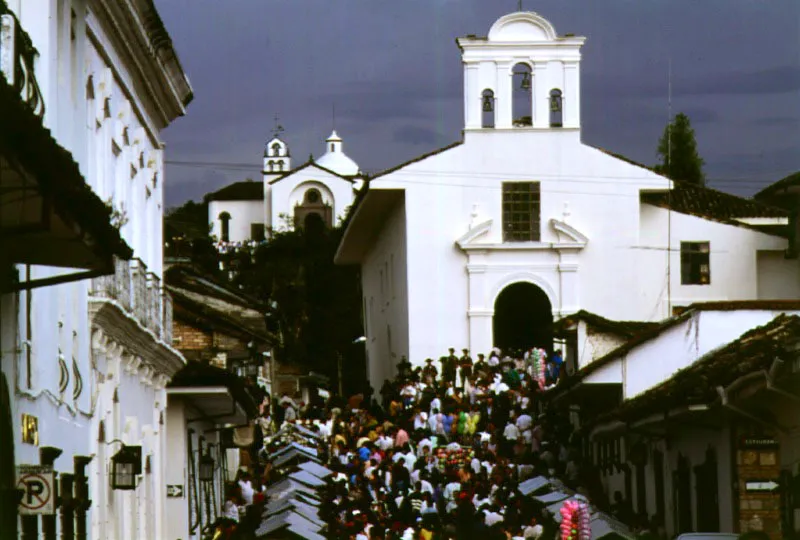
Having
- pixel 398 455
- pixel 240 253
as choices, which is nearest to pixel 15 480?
pixel 398 455

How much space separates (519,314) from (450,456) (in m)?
27.7

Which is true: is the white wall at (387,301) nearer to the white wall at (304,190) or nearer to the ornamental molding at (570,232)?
the ornamental molding at (570,232)

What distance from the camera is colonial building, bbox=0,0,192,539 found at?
543 inches

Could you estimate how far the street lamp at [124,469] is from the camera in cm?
2117

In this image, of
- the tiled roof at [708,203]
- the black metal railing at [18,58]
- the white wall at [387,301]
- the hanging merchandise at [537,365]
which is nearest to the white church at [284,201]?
the white wall at [387,301]

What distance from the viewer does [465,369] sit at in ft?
167

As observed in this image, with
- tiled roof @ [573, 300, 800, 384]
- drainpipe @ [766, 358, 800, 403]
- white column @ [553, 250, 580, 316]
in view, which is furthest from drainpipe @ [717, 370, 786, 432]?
white column @ [553, 250, 580, 316]

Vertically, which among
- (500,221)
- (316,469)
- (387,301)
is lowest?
(316,469)

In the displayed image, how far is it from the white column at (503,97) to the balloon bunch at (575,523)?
40.3 m

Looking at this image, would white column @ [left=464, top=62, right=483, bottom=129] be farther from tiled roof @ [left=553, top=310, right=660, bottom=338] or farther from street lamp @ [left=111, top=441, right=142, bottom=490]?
street lamp @ [left=111, top=441, right=142, bottom=490]

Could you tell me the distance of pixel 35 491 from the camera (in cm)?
1471

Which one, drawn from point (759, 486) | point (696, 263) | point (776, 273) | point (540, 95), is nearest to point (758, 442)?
point (759, 486)

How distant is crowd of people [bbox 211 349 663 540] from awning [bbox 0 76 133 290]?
7034mm

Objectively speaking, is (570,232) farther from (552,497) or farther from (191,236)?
(191,236)
